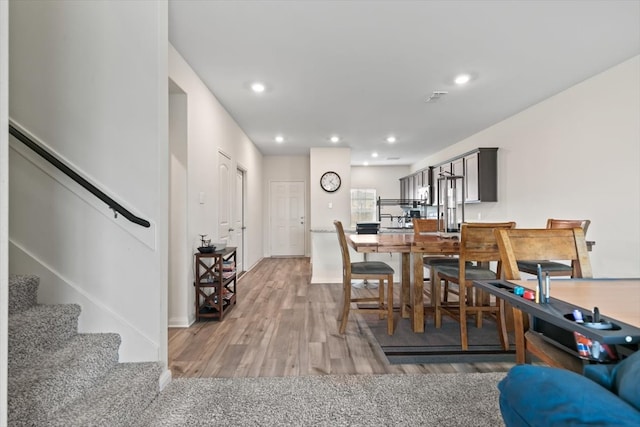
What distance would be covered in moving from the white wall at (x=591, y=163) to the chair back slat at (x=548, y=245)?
2.00 metres

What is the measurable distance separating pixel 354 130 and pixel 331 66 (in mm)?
2355

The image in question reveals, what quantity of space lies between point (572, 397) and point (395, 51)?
2816 millimetres

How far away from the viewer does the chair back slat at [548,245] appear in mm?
1551

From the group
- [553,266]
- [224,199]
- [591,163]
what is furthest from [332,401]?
[591,163]

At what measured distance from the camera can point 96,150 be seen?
1.97m

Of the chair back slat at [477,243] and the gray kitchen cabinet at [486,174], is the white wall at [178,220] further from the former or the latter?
the gray kitchen cabinet at [486,174]

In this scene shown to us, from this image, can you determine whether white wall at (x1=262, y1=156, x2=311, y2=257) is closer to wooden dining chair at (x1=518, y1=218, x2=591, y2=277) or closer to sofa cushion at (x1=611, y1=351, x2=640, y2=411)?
wooden dining chair at (x1=518, y1=218, x2=591, y2=277)

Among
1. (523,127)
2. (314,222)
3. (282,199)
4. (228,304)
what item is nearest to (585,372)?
(228,304)

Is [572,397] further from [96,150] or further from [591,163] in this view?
[591,163]

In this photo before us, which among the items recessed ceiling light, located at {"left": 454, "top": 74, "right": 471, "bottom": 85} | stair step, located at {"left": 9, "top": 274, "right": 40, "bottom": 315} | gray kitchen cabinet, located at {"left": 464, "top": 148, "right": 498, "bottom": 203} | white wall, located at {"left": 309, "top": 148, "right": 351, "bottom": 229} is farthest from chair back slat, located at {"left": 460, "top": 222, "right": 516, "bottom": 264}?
white wall, located at {"left": 309, "top": 148, "right": 351, "bottom": 229}

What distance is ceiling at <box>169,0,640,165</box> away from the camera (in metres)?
2.20

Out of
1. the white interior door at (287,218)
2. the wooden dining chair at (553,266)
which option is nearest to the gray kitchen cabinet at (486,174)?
the wooden dining chair at (553,266)

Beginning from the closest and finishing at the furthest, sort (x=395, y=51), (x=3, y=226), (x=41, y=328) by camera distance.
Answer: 1. (x=3, y=226)
2. (x=41, y=328)
3. (x=395, y=51)

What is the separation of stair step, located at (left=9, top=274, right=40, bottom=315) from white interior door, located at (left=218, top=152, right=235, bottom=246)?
6.60ft
